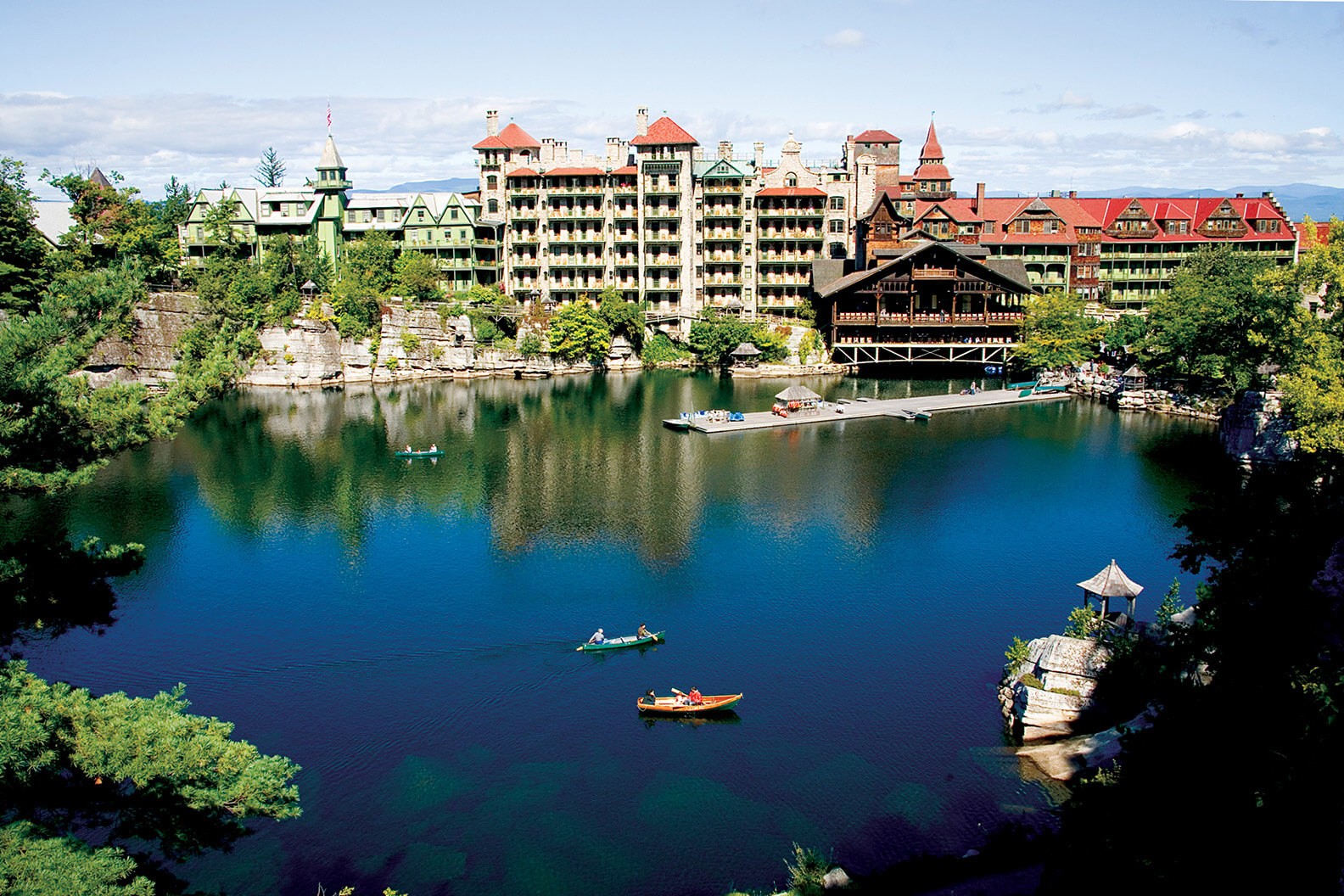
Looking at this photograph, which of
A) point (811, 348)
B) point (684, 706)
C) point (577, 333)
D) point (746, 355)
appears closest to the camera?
point (684, 706)

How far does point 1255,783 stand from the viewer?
22.0 m

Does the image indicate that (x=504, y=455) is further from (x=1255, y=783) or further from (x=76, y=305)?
(x=1255, y=783)

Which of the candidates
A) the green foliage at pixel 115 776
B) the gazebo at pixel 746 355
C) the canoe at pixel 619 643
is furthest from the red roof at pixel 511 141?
the green foliage at pixel 115 776

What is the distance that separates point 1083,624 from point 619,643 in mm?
17231

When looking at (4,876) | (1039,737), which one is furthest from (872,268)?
(4,876)

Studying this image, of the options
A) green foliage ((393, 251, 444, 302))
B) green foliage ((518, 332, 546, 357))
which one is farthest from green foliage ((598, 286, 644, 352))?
green foliage ((393, 251, 444, 302))

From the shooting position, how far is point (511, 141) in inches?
4181

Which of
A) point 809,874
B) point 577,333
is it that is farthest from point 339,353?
point 809,874

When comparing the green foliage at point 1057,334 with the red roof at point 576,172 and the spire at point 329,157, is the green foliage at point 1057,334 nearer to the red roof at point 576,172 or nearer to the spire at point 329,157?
the red roof at point 576,172

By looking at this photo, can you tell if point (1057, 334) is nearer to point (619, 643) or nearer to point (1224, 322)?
point (1224, 322)

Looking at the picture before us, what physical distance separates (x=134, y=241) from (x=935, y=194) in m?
85.0

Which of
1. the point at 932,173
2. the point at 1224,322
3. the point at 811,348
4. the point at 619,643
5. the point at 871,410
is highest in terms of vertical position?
the point at 932,173

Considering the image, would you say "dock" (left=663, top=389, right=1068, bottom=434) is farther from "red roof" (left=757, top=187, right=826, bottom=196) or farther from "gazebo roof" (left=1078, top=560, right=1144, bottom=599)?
"gazebo roof" (left=1078, top=560, right=1144, bottom=599)

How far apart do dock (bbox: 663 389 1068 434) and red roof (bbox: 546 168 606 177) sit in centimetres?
3870
